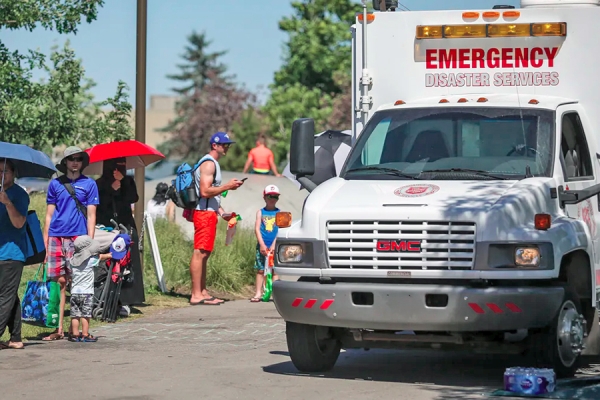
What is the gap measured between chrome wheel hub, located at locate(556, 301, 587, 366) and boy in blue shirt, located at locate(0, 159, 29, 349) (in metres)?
4.80

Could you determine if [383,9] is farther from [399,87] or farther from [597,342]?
[597,342]

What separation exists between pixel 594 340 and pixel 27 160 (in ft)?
16.5

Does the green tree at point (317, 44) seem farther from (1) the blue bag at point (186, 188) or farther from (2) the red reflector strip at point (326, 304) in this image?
(2) the red reflector strip at point (326, 304)

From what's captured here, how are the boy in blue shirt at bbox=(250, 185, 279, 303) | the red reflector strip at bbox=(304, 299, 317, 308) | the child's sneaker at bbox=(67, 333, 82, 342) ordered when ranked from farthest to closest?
the boy in blue shirt at bbox=(250, 185, 279, 303), the child's sneaker at bbox=(67, 333, 82, 342), the red reflector strip at bbox=(304, 299, 317, 308)

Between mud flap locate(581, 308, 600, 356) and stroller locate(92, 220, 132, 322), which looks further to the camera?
stroller locate(92, 220, 132, 322)

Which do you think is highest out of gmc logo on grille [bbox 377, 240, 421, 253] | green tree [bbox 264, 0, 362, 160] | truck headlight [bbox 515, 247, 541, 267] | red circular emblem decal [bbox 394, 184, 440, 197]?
green tree [bbox 264, 0, 362, 160]

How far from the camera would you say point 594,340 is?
373 inches

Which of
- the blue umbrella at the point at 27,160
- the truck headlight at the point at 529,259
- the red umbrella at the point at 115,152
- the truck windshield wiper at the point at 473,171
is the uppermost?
the red umbrella at the point at 115,152

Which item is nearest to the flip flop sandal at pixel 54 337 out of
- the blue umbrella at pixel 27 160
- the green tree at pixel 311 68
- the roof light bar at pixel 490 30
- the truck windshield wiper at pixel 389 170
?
the blue umbrella at pixel 27 160

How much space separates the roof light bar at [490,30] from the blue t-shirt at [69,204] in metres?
3.40

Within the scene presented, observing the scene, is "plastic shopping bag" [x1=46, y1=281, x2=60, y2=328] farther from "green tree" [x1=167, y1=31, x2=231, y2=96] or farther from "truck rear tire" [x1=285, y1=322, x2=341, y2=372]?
"green tree" [x1=167, y1=31, x2=231, y2=96]

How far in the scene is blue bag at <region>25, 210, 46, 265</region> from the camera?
430 inches

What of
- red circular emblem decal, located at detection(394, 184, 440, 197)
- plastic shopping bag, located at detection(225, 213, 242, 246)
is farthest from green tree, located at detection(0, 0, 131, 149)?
red circular emblem decal, located at detection(394, 184, 440, 197)

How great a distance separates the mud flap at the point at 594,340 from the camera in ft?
30.8
